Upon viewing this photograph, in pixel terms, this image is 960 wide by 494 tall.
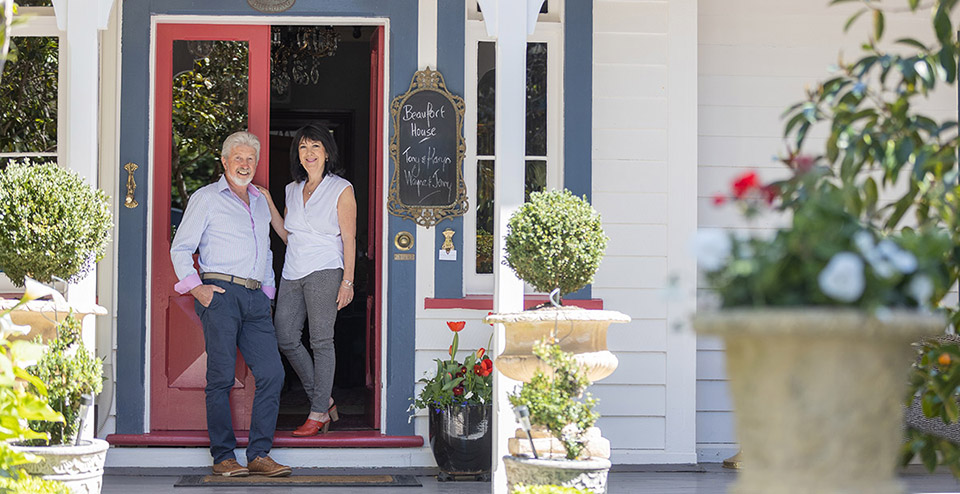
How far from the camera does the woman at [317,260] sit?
227 inches

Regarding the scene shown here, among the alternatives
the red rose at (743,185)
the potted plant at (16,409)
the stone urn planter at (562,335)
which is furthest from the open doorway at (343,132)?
the red rose at (743,185)

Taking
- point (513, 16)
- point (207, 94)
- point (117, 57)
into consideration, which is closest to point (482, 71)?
point (513, 16)

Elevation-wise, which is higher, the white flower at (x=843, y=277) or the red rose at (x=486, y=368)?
the white flower at (x=843, y=277)

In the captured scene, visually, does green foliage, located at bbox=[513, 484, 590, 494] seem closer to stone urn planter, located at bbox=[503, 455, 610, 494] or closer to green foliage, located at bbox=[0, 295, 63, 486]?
stone urn planter, located at bbox=[503, 455, 610, 494]

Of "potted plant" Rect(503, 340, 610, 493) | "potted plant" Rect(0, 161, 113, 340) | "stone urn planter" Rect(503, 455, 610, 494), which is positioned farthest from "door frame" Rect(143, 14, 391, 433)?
"stone urn planter" Rect(503, 455, 610, 494)

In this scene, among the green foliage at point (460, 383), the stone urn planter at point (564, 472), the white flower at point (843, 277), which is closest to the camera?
the white flower at point (843, 277)

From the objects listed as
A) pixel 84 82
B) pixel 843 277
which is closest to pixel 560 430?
pixel 843 277

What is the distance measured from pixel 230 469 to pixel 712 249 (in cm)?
394

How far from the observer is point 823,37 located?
20.6 feet

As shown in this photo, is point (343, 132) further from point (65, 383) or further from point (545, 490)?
point (545, 490)

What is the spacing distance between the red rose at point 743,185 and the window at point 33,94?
15.0ft

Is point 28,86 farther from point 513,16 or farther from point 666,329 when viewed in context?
point 666,329

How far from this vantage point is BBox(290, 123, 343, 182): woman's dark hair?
19.1 ft

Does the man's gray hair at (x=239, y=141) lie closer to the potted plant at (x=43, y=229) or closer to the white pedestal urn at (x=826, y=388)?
the potted plant at (x=43, y=229)
